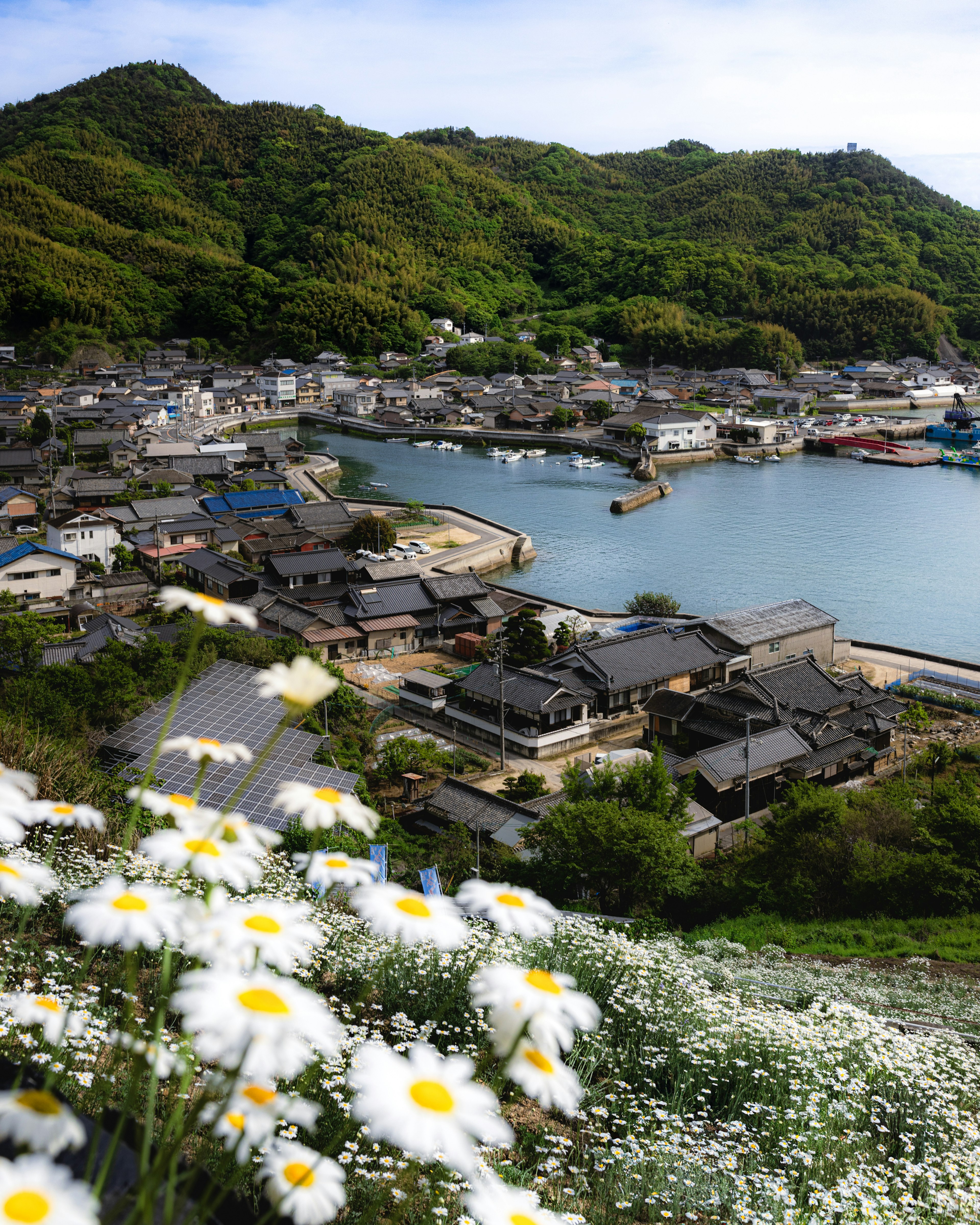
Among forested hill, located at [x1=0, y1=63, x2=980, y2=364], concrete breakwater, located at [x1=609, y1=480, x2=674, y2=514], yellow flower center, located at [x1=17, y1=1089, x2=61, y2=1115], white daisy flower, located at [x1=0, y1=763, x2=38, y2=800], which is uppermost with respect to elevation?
forested hill, located at [x1=0, y1=63, x2=980, y2=364]

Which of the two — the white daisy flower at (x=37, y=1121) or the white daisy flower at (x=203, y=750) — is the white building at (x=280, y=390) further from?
the white daisy flower at (x=37, y=1121)

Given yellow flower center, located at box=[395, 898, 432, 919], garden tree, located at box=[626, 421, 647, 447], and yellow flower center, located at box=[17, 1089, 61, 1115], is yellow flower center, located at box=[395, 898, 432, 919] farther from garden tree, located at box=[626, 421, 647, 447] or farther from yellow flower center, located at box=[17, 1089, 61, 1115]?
garden tree, located at box=[626, 421, 647, 447]

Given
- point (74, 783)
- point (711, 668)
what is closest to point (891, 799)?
point (711, 668)

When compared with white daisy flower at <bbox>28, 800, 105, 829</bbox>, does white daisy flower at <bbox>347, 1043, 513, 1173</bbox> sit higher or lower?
lower

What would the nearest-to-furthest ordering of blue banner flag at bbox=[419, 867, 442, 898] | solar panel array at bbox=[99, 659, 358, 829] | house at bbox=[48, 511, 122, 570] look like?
1. blue banner flag at bbox=[419, 867, 442, 898]
2. solar panel array at bbox=[99, 659, 358, 829]
3. house at bbox=[48, 511, 122, 570]

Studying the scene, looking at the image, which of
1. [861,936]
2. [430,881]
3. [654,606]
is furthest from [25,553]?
[861,936]

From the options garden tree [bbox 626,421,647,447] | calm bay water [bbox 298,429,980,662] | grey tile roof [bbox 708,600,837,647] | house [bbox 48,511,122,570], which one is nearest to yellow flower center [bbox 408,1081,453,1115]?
grey tile roof [bbox 708,600,837,647]

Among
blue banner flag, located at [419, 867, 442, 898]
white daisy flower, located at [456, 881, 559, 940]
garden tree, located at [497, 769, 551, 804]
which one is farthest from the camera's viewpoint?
garden tree, located at [497, 769, 551, 804]
